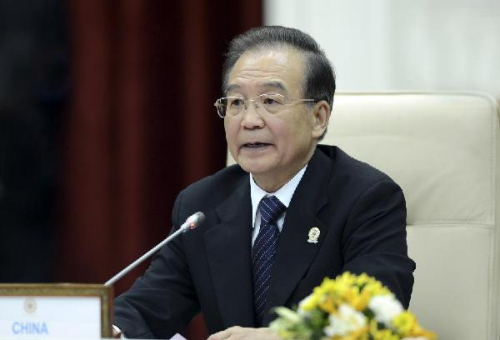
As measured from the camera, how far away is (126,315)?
7.28 ft

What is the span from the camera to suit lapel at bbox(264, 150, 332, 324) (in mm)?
2167

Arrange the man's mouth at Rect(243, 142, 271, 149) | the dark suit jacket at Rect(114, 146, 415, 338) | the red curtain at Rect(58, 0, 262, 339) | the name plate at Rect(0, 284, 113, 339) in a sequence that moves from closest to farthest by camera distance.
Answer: the name plate at Rect(0, 284, 113, 339)
the dark suit jacket at Rect(114, 146, 415, 338)
the man's mouth at Rect(243, 142, 271, 149)
the red curtain at Rect(58, 0, 262, 339)

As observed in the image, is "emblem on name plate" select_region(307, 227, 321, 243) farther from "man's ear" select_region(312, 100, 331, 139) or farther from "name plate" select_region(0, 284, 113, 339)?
"name plate" select_region(0, 284, 113, 339)

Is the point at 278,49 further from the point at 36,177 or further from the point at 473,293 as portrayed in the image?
the point at 36,177

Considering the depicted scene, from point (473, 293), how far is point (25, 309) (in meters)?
1.14

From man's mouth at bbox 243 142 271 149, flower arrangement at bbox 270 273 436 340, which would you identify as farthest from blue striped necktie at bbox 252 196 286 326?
flower arrangement at bbox 270 273 436 340

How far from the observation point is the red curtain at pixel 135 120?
11.4 ft

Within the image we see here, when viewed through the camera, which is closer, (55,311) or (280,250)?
(55,311)

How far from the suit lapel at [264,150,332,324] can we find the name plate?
1.82 feet

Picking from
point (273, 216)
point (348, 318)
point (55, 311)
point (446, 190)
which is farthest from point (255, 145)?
point (348, 318)

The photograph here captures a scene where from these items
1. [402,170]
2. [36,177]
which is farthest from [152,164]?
[402,170]

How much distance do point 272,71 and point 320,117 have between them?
0.19 meters

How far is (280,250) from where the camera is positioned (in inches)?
86.7

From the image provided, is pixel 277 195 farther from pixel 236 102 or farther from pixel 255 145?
pixel 236 102
